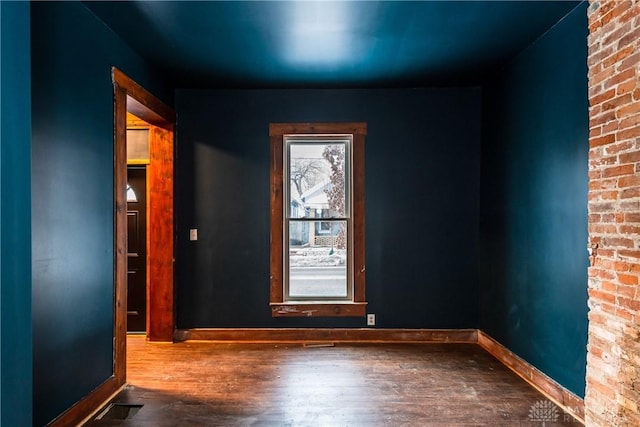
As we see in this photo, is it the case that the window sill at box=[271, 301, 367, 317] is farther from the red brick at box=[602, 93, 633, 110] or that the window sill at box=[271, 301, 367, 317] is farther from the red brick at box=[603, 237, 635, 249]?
the red brick at box=[602, 93, 633, 110]

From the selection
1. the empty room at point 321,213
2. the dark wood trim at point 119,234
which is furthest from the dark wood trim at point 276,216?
the dark wood trim at point 119,234

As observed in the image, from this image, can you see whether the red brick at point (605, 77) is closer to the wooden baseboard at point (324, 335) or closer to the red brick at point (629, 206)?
the red brick at point (629, 206)

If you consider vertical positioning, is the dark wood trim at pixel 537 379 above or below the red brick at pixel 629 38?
below

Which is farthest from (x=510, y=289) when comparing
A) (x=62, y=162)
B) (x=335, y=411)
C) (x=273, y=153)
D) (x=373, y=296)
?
(x=62, y=162)

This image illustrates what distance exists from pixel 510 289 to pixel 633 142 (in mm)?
1850

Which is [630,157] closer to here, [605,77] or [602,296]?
[605,77]

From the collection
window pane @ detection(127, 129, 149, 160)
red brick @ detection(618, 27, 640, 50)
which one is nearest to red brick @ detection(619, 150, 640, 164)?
red brick @ detection(618, 27, 640, 50)

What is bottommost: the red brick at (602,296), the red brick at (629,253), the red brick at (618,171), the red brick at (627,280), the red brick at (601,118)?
the red brick at (602,296)

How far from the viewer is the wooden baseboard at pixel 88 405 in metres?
Answer: 2.43

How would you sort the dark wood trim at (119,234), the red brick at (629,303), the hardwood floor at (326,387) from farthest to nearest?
the dark wood trim at (119,234)
the hardwood floor at (326,387)
the red brick at (629,303)

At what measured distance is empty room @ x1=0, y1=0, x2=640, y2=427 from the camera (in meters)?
2.24

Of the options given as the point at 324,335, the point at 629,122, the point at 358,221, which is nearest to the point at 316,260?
the point at 358,221

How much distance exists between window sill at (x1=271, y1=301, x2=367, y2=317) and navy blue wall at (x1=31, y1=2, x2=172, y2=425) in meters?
1.80

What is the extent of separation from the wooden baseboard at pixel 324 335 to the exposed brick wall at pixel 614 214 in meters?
1.85
